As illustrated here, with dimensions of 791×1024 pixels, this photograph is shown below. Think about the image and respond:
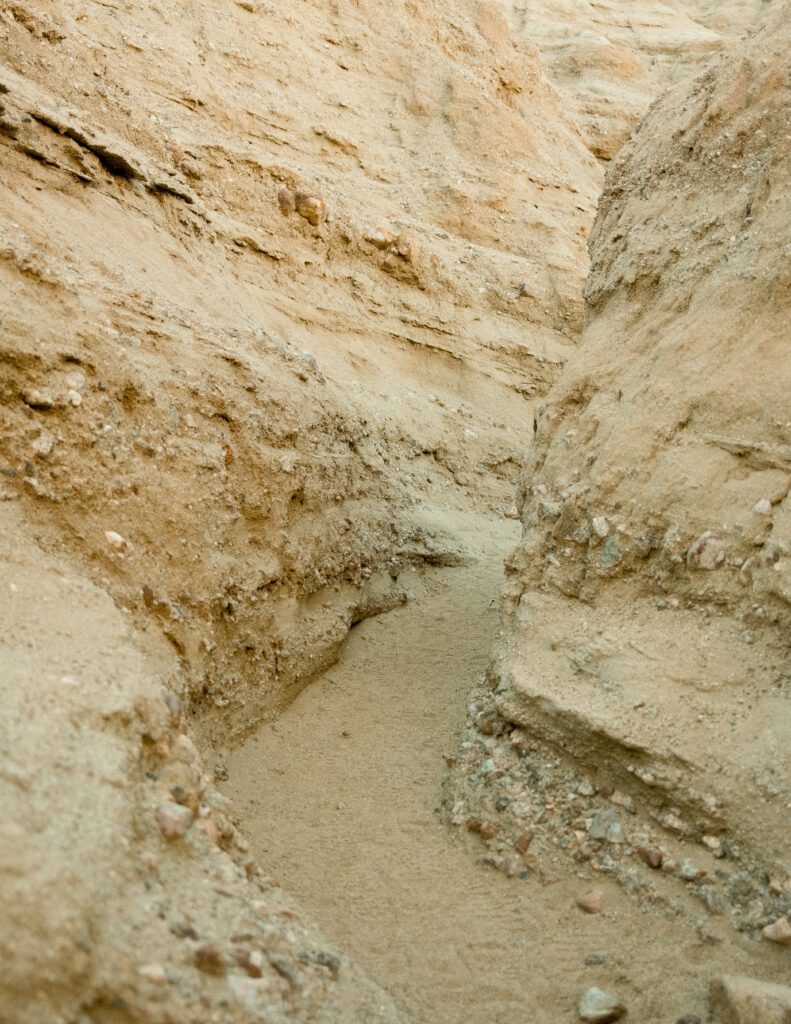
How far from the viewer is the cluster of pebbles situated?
360 centimetres

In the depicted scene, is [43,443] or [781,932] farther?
[43,443]

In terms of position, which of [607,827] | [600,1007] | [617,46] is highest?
[617,46]

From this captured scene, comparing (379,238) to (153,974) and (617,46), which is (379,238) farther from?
(617,46)

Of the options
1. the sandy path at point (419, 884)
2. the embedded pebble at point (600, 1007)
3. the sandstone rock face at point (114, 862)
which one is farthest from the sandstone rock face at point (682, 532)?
the sandstone rock face at point (114, 862)

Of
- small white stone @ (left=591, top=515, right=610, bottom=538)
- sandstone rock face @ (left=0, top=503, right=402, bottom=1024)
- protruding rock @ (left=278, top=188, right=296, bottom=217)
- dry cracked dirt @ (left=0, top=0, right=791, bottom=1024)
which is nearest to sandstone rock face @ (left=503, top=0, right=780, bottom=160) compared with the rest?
protruding rock @ (left=278, top=188, right=296, bottom=217)

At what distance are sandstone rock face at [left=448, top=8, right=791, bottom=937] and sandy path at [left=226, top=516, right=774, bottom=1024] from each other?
28 cm

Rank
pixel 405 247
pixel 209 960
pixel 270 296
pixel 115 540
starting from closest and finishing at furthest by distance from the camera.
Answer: pixel 209 960, pixel 115 540, pixel 270 296, pixel 405 247

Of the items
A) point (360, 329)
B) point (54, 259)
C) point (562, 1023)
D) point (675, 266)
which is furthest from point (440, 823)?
point (360, 329)

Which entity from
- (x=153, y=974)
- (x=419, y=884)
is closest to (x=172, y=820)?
(x=153, y=974)

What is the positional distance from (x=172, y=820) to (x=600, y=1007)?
5.62ft

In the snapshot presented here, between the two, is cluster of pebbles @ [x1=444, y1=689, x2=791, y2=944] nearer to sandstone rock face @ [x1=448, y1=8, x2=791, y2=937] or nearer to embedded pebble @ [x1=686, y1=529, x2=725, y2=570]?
sandstone rock face @ [x1=448, y1=8, x2=791, y2=937]

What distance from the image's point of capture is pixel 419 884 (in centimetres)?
416

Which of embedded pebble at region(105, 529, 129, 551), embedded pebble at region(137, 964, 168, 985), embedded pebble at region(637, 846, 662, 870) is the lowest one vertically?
embedded pebble at region(637, 846, 662, 870)

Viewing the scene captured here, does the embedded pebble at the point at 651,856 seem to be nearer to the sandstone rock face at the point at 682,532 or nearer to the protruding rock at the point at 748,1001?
the sandstone rock face at the point at 682,532
